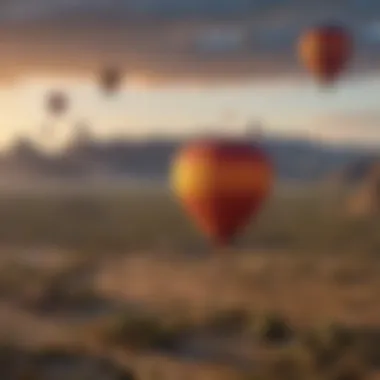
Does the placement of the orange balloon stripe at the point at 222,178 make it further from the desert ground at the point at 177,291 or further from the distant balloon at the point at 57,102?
the distant balloon at the point at 57,102

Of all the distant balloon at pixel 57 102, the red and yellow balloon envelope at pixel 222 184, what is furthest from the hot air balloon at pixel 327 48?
the distant balloon at pixel 57 102

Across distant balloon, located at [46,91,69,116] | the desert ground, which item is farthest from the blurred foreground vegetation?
distant balloon, located at [46,91,69,116]

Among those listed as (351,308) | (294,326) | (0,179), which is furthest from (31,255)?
(351,308)

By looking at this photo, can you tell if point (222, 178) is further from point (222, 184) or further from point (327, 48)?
point (327, 48)

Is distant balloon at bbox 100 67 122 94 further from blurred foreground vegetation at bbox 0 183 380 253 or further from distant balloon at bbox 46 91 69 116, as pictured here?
blurred foreground vegetation at bbox 0 183 380 253

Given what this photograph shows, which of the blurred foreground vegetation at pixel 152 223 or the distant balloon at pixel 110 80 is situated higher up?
the distant balloon at pixel 110 80

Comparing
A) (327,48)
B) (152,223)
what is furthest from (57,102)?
(327,48)

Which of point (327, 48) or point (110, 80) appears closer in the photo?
point (327, 48)
